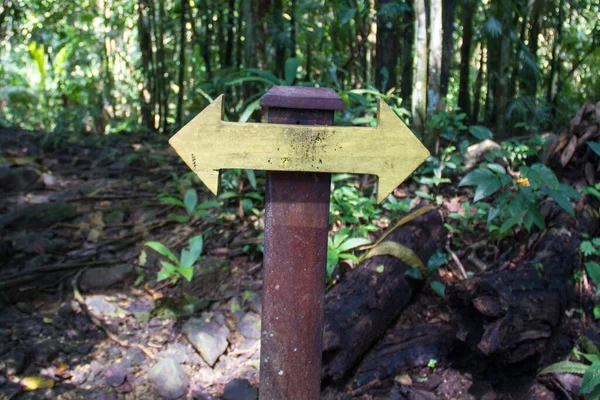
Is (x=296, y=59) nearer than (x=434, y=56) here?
Yes

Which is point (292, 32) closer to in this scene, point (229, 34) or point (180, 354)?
point (229, 34)

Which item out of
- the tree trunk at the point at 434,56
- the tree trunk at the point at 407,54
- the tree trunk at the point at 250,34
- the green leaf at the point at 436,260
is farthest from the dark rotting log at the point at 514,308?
the tree trunk at the point at 407,54

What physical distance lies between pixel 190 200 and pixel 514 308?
2.84 m

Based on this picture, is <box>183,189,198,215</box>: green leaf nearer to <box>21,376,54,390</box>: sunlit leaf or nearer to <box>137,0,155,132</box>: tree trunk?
<box>21,376,54,390</box>: sunlit leaf

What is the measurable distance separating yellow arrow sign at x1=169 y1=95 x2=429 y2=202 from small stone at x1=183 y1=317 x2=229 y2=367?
1.80 metres

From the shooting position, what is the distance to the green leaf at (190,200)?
4695 mm

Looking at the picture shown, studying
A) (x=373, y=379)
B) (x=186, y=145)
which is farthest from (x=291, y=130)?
(x=373, y=379)

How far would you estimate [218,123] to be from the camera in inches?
65.4

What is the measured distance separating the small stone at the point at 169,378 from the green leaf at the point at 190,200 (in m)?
1.82

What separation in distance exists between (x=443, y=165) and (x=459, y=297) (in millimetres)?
1922

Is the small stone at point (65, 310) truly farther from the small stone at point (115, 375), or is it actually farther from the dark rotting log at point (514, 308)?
the dark rotting log at point (514, 308)

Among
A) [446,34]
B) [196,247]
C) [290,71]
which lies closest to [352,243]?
[196,247]

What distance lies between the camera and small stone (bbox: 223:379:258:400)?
2824 millimetres

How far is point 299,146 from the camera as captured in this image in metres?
1.64
